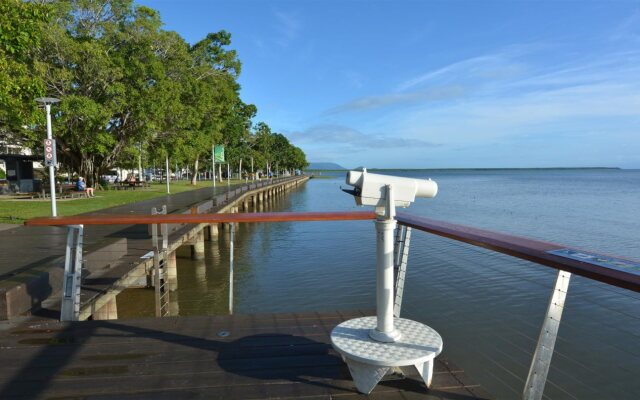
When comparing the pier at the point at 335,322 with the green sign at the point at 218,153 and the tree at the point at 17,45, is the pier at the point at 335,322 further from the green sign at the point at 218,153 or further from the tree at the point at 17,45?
the green sign at the point at 218,153

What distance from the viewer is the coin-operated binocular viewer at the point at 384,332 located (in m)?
2.16

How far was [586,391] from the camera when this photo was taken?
5.45 meters

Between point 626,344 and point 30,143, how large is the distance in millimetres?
25491

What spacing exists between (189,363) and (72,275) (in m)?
1.45

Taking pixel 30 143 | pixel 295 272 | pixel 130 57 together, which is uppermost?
pixel 130 57

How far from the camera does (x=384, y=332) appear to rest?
91.9 inches

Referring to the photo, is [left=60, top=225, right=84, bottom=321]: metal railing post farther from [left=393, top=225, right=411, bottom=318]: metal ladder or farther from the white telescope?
[left=393, top=225, right=411, bottom=318]: metal ladder

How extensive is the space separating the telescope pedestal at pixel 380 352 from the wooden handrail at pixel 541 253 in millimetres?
614

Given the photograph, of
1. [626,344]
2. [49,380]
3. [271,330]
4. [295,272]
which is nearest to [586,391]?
[626,344]

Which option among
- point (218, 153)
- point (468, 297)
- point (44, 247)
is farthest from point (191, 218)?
point (218, 153)

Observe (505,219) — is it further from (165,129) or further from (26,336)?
(26,336)

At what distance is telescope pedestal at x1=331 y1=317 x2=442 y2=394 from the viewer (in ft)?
6.98

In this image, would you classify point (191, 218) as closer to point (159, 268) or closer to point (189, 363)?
point (189, 363)

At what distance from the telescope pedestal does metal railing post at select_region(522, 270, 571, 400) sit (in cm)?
46
